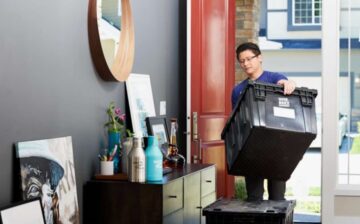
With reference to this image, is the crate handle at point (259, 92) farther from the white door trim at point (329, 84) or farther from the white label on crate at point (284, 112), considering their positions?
the white door trim at point (329, 84)

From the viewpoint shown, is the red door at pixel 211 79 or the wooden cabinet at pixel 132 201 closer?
the wooden cabinet at pixel 132 201

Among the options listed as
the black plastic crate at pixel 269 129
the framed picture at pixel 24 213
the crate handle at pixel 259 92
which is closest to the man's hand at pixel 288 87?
the black plastic crate at pixel 269 129

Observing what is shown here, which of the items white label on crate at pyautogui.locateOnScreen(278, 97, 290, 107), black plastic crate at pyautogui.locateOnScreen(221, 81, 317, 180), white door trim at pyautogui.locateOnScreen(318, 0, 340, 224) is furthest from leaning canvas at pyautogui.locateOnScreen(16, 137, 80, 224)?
white door trim at pyautogui.locateOnScreen(318, 0, 340, 224)

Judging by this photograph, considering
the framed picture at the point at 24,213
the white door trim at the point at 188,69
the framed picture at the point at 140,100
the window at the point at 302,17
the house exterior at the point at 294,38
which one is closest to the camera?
the framed picture at the point at 24,213

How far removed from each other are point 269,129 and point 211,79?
2.43 metres

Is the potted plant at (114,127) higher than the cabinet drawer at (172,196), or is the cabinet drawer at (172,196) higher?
the potted plant at (114,127)

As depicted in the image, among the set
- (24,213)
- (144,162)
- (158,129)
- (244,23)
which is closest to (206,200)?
(158,129)

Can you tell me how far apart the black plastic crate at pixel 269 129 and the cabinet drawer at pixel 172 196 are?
315mm

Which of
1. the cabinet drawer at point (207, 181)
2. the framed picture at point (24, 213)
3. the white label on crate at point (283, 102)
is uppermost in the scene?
the white label on crate at point (283, 102)

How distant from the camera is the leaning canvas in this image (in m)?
2.49

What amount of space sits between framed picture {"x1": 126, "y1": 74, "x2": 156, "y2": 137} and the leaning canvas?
947mm

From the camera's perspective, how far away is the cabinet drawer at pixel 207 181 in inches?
159

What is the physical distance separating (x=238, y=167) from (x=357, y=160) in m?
2.72

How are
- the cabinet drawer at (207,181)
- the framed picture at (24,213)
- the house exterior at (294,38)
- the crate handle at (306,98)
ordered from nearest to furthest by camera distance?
1. the framed picture at (24,213)
2. the crate handle at (306,98)
3. the cabinet drawer at (207,181)
4. the house exterior at (294,38)
